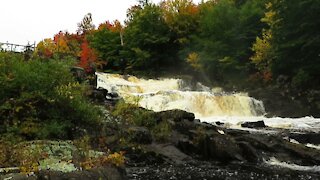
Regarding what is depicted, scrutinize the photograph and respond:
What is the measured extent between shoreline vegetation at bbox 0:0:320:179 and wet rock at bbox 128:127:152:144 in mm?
38

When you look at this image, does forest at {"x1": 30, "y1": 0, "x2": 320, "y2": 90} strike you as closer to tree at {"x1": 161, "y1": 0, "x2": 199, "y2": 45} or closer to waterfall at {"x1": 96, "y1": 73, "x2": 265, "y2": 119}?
tree at {"x1": 161, "y1": 0, "x2": 199, "y2": 45}

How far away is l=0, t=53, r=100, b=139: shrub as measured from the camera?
39.8 ft

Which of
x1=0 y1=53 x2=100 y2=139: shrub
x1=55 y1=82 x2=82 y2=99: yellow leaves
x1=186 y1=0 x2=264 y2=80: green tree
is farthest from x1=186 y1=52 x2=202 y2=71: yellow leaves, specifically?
x1=55 y1=82 x2=82 y2=99: yellow leaves

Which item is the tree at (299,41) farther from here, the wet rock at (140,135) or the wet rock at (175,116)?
the wet rock at (140,135)

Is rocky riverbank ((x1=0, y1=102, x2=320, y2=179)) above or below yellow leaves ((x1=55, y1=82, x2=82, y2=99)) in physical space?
below

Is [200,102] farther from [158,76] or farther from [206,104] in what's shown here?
[158,76]

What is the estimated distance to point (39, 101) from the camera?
41.7 feet

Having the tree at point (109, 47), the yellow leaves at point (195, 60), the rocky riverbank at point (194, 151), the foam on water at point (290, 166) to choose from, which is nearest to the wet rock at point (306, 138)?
the rocky riverbank at point (194, 151)

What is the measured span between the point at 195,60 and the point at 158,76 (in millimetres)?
5308

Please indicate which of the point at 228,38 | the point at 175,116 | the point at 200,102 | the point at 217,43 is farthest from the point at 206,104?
the point at 228,38

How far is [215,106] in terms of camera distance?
30.3 m

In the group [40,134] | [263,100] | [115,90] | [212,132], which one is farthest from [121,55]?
[40,134]

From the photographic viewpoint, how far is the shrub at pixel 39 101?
12125 mm

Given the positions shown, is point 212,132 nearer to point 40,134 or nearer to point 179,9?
point 40,134
